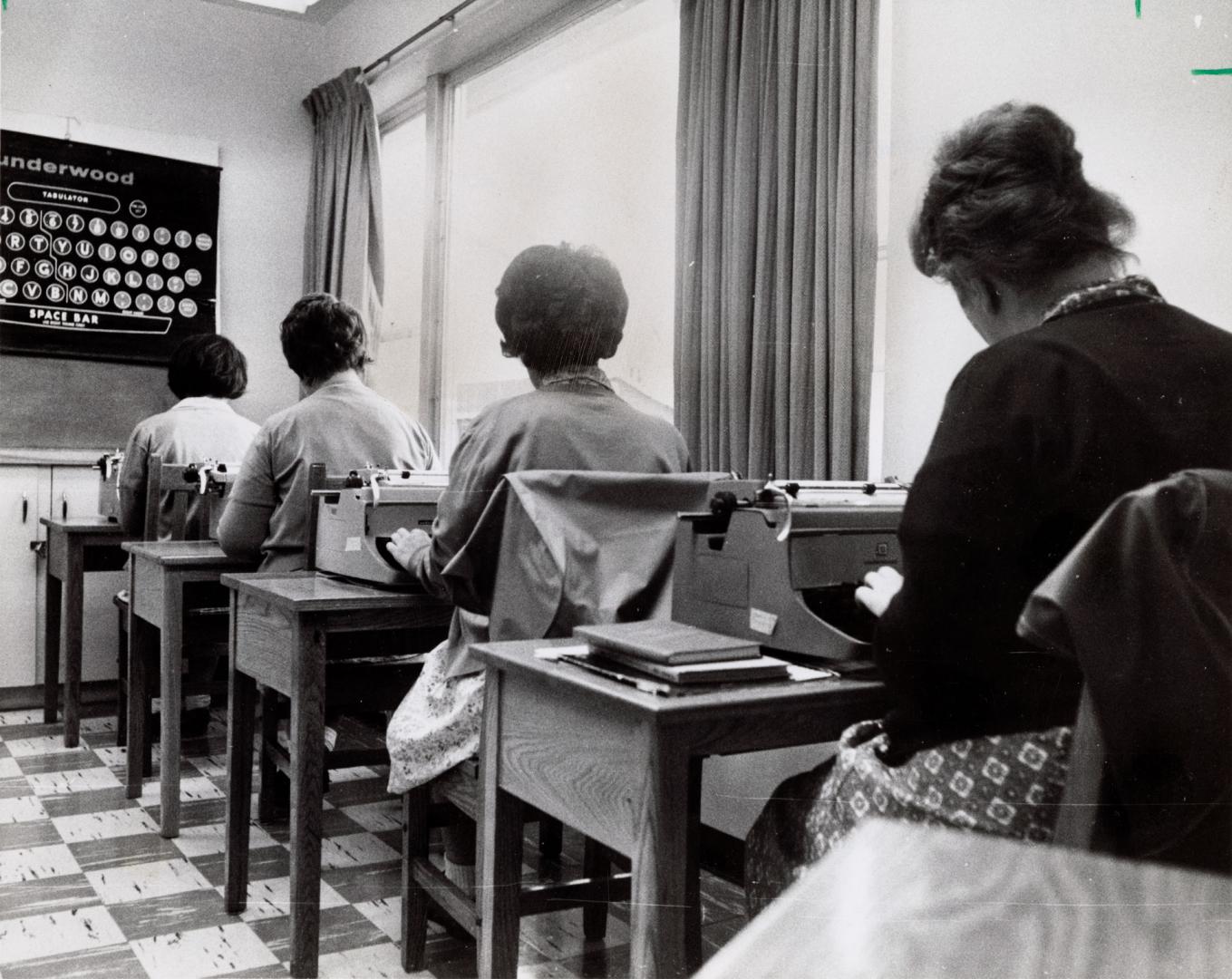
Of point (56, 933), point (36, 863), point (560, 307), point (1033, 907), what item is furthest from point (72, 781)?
point (1033, 907)

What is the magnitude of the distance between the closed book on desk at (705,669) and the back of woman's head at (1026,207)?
0.49 meters

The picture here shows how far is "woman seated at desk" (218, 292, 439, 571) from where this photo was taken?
5.16 ft

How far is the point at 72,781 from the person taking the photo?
9.36ft

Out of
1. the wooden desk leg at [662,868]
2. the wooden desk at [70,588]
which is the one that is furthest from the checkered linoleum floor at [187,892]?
the wooden desk leg at [662,868]

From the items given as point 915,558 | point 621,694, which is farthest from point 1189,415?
point 621,694

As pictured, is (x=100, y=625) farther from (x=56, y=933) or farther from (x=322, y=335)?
(x=322, y=335)

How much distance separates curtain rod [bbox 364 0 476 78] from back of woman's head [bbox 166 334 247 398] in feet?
1.43

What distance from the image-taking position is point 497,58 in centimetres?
158

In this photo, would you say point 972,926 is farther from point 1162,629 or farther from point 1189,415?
point 1189,415

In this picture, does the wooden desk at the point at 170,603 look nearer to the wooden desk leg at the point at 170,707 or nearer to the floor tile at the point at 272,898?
the wooden desk leg at the point at 170,707

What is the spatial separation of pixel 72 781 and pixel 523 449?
193cm

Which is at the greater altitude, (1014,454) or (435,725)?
(1014,454)

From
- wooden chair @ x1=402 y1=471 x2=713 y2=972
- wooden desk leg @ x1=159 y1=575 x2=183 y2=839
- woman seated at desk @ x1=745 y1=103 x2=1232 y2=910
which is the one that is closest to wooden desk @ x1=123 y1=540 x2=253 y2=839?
wooden desk leg @ x1=159 y1=575 x2=183 y2=839

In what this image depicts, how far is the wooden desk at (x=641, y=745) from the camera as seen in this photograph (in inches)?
44.3
